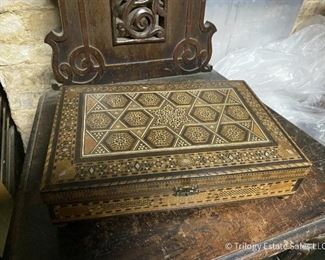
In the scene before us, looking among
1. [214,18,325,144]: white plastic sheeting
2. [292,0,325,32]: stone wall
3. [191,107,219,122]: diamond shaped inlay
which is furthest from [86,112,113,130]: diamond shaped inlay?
[292,0,325,32]: stone wall

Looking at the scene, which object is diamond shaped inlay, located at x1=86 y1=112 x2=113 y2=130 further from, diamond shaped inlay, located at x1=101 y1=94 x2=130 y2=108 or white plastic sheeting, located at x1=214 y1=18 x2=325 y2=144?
white plastic sheeting, located at x1=214 y1=18 x2=325 y2=144

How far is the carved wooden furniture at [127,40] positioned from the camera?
2.76 ft

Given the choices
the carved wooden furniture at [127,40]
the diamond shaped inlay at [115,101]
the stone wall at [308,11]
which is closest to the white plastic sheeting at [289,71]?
the stone wall at [308,11]

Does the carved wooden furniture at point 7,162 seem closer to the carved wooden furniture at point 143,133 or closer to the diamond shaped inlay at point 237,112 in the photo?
the carved wooden furniture at point 143,133

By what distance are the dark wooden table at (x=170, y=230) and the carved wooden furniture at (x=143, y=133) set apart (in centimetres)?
3

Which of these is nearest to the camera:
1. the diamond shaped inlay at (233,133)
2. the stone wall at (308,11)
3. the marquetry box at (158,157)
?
the marquetry box at (158,157)

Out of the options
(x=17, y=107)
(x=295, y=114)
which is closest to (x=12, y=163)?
(x=17, y=107)

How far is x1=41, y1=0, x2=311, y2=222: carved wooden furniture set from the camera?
538 millimetres

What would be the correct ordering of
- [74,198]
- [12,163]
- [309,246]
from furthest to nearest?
[12,163] < [309,246] < [74,198]

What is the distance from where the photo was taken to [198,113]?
27.9 inches

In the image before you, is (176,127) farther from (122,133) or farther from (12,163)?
(12,163)

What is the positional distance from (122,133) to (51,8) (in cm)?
58

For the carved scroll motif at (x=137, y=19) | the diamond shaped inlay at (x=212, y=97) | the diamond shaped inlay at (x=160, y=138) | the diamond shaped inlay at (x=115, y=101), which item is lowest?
the diamond shaped inlay at (x=115, y=101)

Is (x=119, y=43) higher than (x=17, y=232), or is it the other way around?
(x=119, y=43)
